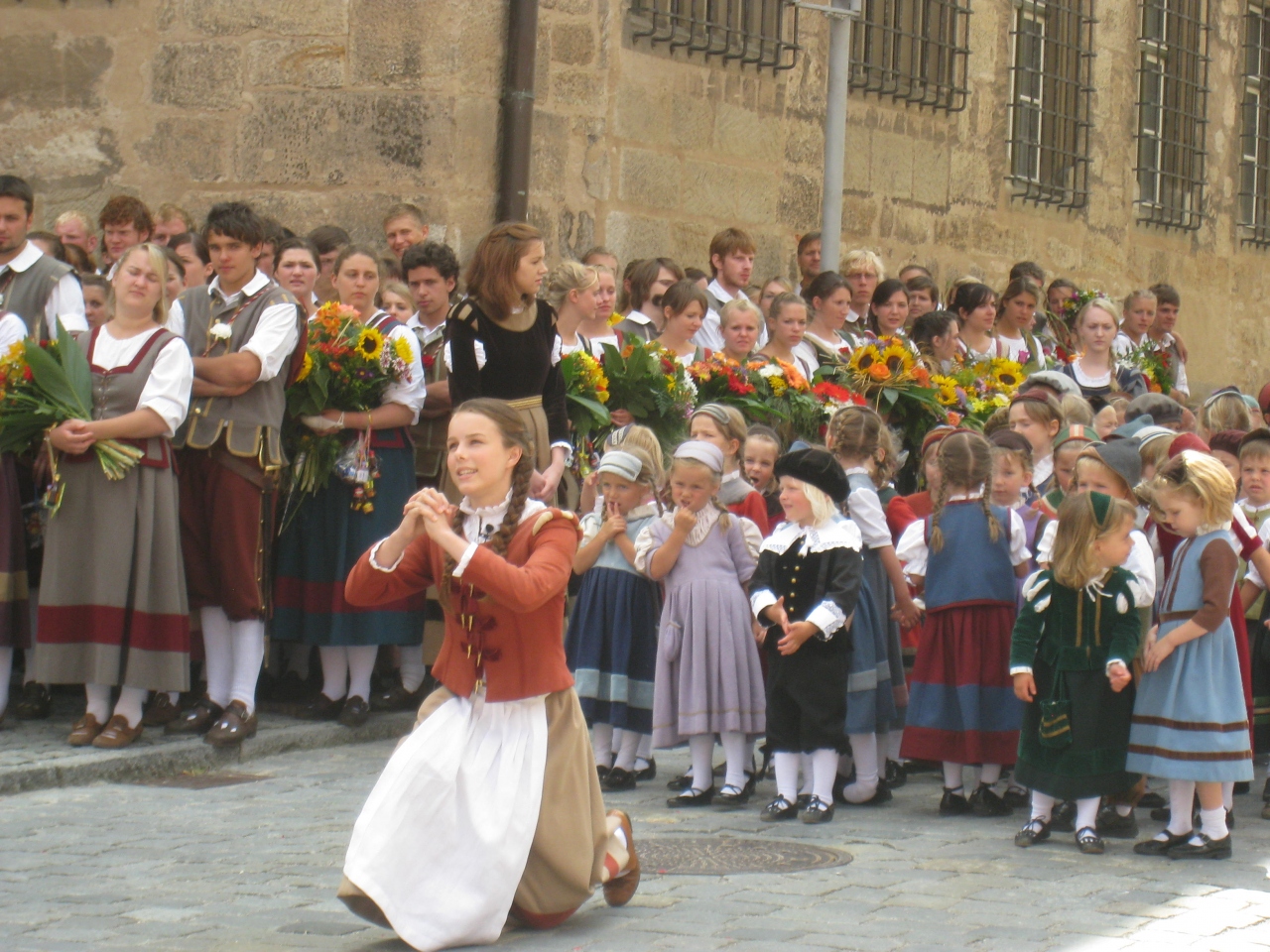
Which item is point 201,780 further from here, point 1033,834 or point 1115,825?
point 1115,825

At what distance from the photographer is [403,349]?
8227mm

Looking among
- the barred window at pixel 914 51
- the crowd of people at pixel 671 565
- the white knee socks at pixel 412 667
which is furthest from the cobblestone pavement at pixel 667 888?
the barred window at pixel 914 51

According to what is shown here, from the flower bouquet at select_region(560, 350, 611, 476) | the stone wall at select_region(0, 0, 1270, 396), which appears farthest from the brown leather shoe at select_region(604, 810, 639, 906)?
the stone wall at select_region(0, 0, 1270, 396)

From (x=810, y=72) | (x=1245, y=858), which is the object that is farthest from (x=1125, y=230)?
(x=1245, y=858)

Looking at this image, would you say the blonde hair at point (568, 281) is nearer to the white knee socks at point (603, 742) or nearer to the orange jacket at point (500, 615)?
the white knee socks at point (603, 742)

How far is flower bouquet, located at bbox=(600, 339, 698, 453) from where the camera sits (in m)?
8.82

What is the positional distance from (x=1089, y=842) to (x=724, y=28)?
7.09 m

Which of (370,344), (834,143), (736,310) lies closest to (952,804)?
(370,344)

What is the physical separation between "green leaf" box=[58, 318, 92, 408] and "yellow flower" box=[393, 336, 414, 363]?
131 cm

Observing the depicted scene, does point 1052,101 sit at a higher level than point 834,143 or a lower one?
higher

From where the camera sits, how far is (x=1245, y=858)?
6.38m

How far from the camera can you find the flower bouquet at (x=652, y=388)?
8.82m

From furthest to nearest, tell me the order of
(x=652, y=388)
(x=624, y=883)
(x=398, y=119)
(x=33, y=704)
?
(x=398, y=119) < (x=652, y=388) < (x=33, y=704) < (x=624, y=883)

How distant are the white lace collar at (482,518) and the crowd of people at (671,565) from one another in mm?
64
